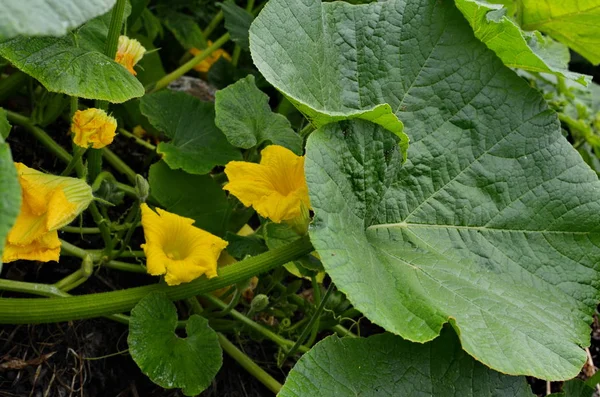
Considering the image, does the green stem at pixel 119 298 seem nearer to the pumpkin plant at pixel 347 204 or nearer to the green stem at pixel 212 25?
the pumpkin plant at pixel 347 204

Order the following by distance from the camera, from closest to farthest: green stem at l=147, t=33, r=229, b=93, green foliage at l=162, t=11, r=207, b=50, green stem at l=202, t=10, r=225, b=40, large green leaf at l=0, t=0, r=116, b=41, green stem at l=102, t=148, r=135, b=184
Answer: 1. large green leaf at l=0, t=0, r=116, b=41
2. green stem at l=102, t=148, r=135, b=184
3. green stem at l=147, t=33, r=229, b=93
4. green foliage at l=162, t=11, r=207, b=50
5. green stem at l=202, t=10, r=225, b=40

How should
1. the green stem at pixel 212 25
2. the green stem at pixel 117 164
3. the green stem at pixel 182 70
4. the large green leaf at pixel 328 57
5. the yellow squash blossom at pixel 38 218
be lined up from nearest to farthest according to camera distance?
1. the yellow squash blossom at pixel 38 218
2. the large green leaf at pixel 328 57
3. the green stem at pixel 117 164
4. the green stem at pixel 182 70
5. the green stem at pixel 212 25

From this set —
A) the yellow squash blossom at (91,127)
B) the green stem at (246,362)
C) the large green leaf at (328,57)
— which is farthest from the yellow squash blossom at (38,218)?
the green stem at (246,362)

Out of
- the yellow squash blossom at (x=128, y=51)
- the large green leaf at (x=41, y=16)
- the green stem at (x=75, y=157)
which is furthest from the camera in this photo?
the yellow squash blossom at (x=128, y=51)

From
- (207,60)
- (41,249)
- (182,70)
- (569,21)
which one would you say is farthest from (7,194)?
(207,60)

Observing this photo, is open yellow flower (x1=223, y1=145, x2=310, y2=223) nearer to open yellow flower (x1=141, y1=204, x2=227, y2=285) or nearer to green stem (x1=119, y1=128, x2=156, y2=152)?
open yellow flower (x1=141, y1=204, x2=227, y2=285)

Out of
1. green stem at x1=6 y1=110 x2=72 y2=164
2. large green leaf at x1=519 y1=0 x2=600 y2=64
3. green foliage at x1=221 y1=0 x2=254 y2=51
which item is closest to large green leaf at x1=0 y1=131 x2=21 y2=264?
green stem at x1=6 y1=110 x2=72 y2=164

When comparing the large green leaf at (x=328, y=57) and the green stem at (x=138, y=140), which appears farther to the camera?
the green stem at (x=138, y=140)

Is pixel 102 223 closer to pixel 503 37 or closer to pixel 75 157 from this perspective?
pixel 75 157
